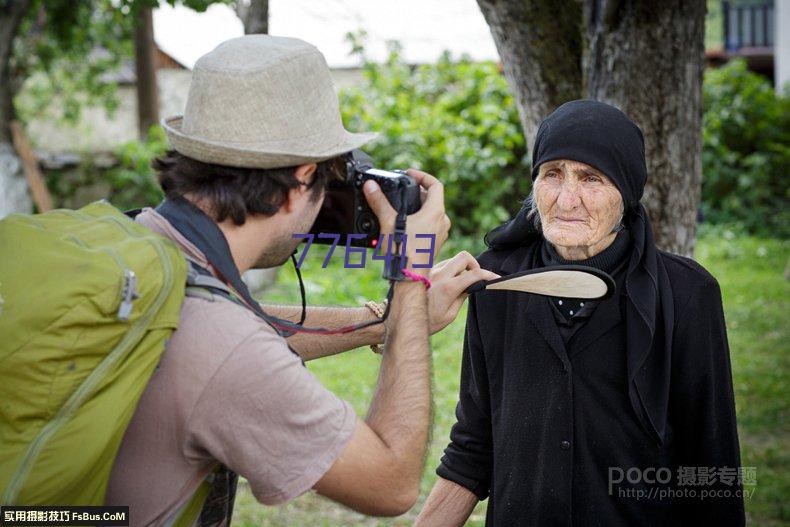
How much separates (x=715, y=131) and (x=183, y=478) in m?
11.4

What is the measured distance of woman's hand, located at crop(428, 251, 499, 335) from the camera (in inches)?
84.9

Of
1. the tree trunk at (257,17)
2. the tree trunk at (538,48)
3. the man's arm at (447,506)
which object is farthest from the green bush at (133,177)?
the man's arm at (447,506)

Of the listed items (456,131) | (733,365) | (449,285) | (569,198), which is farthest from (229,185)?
(456,131)

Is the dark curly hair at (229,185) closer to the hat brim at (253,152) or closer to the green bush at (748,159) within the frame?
Result: the hat brim at (253,152)

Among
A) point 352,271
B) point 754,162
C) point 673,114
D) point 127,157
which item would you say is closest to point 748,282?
point 754,162

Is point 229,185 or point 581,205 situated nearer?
point 229,185

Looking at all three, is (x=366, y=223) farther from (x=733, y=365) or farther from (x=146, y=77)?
(x=146, y=77)

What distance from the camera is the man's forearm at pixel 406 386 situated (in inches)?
70.6

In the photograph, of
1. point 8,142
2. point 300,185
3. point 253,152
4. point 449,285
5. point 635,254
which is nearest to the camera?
point 253,152

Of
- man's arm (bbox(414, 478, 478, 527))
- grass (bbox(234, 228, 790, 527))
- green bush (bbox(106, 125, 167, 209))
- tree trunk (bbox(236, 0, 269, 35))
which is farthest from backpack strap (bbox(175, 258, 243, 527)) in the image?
green bush (bbox(106, 125, 167, 209))

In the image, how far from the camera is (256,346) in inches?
64.9

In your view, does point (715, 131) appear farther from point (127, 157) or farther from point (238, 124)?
point (238, 124)

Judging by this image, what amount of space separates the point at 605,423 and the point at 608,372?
128mm

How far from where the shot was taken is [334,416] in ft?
5.58
